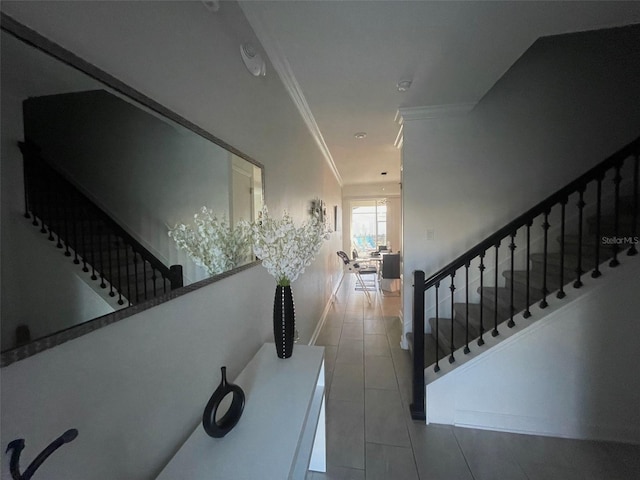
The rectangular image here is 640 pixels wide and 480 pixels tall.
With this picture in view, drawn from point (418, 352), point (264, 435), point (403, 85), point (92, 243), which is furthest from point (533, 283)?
point (92, 243)

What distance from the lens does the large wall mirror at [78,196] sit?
0.45m

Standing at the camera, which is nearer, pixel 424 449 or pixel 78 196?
pixel 78 196

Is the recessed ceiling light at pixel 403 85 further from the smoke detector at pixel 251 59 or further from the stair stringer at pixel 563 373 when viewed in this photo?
the stair stringer at pixel 563 373

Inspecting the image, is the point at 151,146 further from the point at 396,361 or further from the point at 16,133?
the point at 396,361

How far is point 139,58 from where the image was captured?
0.71m

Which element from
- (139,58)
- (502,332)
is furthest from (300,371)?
(502,332)

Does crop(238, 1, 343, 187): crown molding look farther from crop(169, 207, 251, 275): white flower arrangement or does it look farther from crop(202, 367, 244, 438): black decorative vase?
crop(202, 367, 244, 438): black decorative vase

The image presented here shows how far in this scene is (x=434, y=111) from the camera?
110 inches

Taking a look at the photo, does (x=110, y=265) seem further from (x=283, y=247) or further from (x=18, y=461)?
(x=283, y=247)

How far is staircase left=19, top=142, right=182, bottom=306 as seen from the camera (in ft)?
1.58

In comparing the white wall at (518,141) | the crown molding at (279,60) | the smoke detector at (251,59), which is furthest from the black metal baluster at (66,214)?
the white wall at (518,141)

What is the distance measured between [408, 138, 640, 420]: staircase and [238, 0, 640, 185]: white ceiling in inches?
38.6

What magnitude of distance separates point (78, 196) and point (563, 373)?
266 centimetres

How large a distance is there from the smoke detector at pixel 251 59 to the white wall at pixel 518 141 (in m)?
1.97
